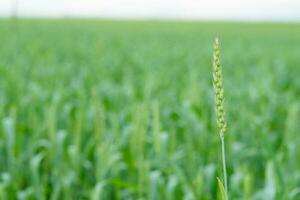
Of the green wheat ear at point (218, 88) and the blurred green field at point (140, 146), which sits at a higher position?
the blurred green field at point (140, 146)

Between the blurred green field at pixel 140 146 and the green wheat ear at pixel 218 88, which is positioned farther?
the blurred green field at pixel 140 146

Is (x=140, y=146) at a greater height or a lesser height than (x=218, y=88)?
greater

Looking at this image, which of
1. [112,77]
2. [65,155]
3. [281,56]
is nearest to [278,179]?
[65,155]

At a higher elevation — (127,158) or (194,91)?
(194,91)

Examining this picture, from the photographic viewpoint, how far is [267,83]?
7406mm

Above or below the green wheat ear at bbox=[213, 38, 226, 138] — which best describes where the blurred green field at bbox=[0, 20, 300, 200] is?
above

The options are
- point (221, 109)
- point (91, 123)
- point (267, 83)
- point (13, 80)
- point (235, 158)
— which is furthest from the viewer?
point (267, 83)

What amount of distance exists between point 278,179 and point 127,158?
40.2 inches

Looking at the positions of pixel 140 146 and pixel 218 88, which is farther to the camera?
pixel 140 146

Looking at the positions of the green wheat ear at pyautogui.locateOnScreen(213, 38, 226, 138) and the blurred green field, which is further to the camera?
the blurred green field

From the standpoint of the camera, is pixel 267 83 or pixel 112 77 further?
pixel 112 77

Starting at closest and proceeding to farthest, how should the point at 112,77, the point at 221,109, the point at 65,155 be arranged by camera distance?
the point at 221,109 < the point at 65,155 < the point at 112,77

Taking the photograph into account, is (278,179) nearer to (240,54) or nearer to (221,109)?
(221,109)

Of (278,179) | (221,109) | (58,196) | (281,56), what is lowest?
(221,109)
